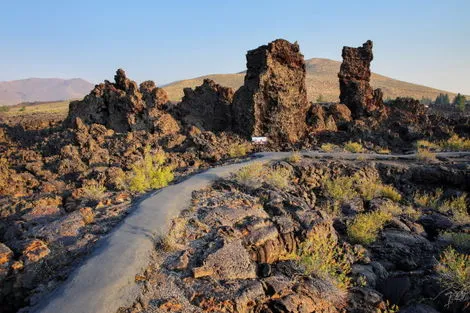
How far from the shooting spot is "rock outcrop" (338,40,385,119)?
28.6 m

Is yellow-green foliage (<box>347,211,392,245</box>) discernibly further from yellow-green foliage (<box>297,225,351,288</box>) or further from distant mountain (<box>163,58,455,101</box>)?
distant mountain (<box>163,58,455,101</box>)

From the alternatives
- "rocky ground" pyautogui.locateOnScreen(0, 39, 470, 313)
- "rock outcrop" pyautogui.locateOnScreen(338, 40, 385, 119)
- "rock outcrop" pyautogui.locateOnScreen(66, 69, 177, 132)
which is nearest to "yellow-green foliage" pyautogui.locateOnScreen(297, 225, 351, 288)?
"rocky ground" pyautogui.locateOnScreen(0, 39, 470, 313)

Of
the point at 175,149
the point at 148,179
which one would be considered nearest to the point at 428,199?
the point at 148,179

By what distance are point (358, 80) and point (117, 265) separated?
27.5 m

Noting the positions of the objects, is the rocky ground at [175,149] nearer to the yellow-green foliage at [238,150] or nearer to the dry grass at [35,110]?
the yellow-green foliage at [238,150]

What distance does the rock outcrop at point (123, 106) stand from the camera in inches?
843

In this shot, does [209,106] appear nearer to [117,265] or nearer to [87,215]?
[87,215]

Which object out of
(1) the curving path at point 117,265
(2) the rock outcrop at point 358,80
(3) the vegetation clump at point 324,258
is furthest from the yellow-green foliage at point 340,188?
(2) the rock outcrop at point 358,80

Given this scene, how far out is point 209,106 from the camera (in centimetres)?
2428

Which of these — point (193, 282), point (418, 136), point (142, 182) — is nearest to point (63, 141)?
point (142, 182)

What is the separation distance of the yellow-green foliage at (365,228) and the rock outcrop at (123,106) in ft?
43.5

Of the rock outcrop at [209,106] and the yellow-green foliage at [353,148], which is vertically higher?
the rock outcrop at [209,106]

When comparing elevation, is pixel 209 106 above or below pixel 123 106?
below

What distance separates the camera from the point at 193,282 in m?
5.67
